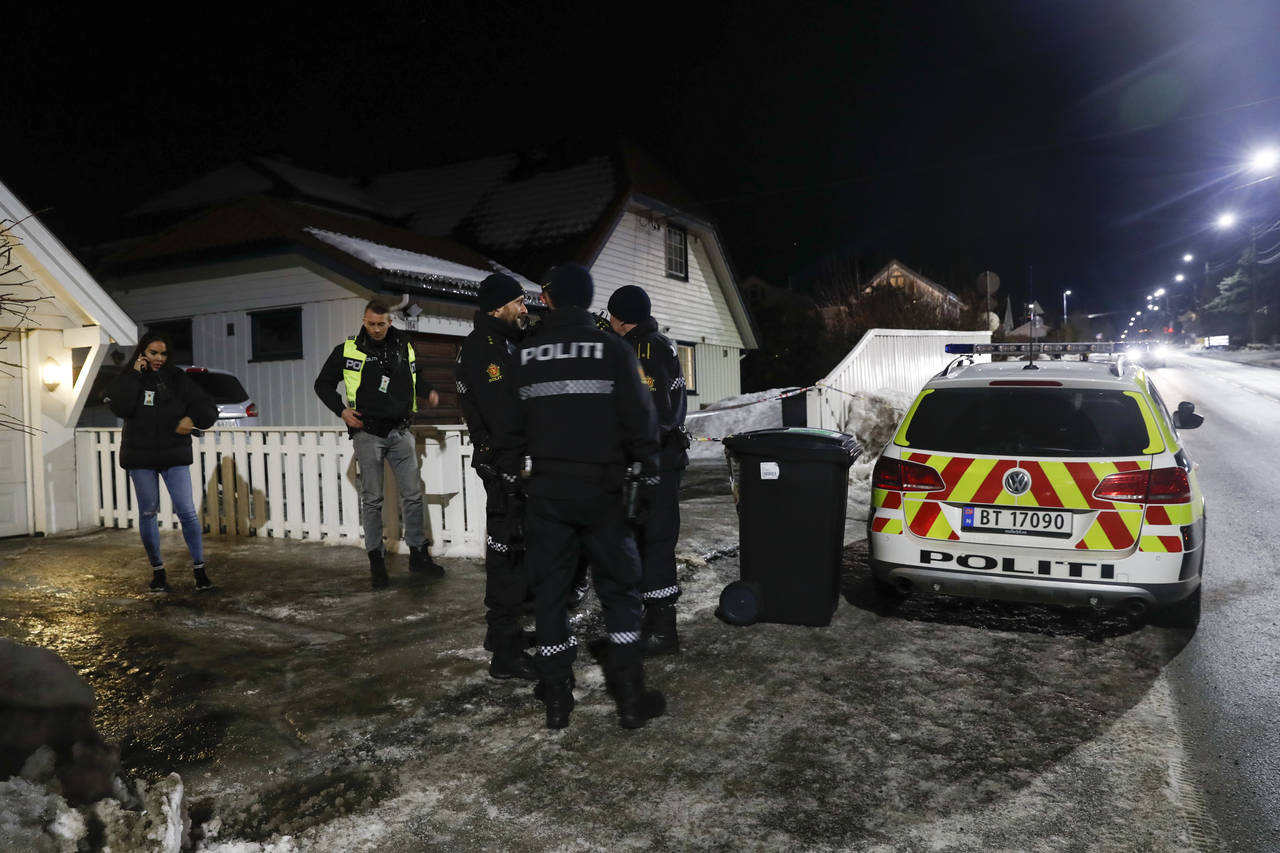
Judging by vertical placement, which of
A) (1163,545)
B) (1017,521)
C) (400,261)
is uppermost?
(400,261)

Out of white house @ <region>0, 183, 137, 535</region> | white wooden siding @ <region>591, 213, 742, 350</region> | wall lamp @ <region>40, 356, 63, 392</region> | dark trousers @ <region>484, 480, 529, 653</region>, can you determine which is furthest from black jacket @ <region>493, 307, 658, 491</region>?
white wooden siding @ <region>591, 213, 742, 350</region>

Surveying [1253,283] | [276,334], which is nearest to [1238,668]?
[276,334]

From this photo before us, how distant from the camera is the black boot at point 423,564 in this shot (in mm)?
6073

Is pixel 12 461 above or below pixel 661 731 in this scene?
above

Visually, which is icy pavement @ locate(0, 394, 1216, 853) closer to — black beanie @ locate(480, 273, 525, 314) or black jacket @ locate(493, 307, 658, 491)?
black jacket @ locate(493, 307, 658, 491)

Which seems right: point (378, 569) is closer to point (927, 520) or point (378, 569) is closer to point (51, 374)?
point (927, 520)

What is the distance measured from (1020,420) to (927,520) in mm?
897

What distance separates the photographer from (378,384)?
5.68 meters

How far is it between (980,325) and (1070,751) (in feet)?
77.0

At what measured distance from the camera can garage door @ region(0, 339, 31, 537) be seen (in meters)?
7.80

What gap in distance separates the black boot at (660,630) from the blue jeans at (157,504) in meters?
3.36

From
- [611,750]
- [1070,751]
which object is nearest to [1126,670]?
[1070,751]

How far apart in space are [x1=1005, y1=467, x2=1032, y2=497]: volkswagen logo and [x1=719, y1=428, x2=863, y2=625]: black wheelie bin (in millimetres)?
803

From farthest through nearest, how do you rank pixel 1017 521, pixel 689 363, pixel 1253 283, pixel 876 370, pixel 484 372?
pixel 1253 283 < pixel 689 363 < pixel 876 370 < pixel 1017 521 < pixel 484 372
